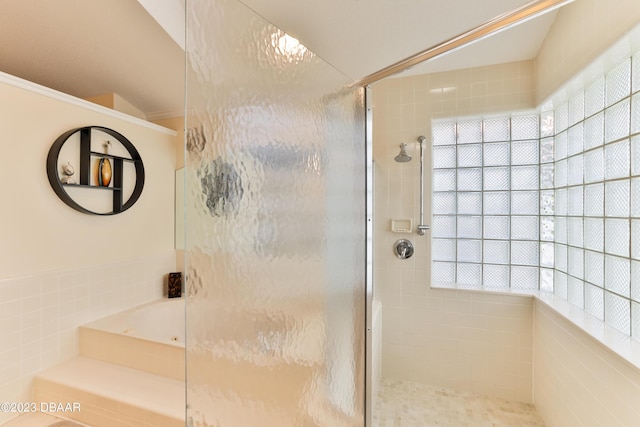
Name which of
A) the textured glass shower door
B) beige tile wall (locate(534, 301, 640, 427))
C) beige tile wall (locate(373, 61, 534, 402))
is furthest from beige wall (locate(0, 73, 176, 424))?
beige tile wall (locate(534, 301, 640, 427))

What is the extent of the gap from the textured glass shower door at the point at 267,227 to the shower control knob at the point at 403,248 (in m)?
1.06

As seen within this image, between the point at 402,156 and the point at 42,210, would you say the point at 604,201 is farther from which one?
the point at 42,210

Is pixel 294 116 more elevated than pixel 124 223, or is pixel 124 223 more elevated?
pixel 294 116

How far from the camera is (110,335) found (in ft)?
5.31

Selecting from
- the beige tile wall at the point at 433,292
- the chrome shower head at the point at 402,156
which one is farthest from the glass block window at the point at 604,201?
the chrome shower head at the point at 402,156

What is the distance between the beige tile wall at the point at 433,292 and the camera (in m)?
1.86

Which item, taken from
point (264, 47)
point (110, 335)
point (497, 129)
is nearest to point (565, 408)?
point (497, 129)

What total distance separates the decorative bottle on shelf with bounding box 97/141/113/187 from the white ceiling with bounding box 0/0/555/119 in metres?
0.61

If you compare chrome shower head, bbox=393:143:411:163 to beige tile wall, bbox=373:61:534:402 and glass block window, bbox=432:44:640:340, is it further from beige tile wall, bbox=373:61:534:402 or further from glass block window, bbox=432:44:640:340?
glass block window, bbox=432:44:640:340

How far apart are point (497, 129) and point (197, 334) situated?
7.51 ft

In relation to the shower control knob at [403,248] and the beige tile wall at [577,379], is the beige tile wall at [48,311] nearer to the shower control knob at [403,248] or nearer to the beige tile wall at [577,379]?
the shower control knob at [403,248]

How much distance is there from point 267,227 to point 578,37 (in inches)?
70.1

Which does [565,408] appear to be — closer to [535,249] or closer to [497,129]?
[535,249]

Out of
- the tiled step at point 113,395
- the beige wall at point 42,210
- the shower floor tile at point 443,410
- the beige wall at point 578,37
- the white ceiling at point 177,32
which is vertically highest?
the white ceiling at point 177,32
